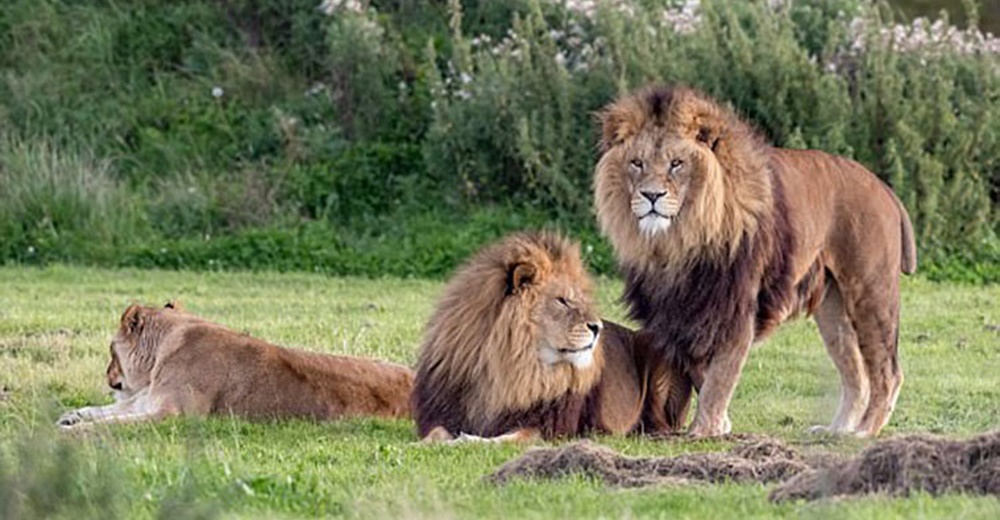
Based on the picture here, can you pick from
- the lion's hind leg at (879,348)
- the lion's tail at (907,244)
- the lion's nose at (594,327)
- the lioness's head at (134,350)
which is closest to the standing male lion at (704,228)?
the lion's hind leg at (879,348)

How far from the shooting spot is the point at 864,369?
9375 millimetres

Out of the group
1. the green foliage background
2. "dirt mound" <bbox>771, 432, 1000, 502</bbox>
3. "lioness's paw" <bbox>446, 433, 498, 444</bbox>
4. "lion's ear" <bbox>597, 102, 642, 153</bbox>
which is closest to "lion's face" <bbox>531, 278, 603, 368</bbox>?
Result: "lioness's paw" <bbox>446, 433, 498, 444</bbox>

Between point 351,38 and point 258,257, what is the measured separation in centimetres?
247

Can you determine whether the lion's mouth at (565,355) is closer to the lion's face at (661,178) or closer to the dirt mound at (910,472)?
the lion's face at (661,178)

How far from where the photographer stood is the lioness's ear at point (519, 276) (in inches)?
325

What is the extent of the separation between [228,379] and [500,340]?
4.52ft

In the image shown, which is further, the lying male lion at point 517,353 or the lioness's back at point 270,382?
the lioness's back at point 270,382

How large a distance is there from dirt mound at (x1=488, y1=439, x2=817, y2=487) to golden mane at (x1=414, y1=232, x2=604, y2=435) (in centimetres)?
129

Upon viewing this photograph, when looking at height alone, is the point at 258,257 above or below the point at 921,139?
below

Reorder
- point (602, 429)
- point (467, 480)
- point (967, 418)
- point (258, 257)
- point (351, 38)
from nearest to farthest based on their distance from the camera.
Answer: point (467, 480), point (602, 429), point (967, 418), point (258, 257), point (351, 38)

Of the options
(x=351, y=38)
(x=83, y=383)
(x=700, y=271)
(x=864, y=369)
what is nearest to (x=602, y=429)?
(x=700, y=271)

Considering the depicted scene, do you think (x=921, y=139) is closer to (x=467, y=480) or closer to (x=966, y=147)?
(x=966, y=147)

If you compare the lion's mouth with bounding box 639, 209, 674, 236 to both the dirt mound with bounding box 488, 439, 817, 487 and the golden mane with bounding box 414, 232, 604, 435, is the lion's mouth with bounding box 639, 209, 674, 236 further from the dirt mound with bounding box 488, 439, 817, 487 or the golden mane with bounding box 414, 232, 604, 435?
the dirt mound with bounding box 488, 439, 817, 487

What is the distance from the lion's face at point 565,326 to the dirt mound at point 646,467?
1.32 metres
